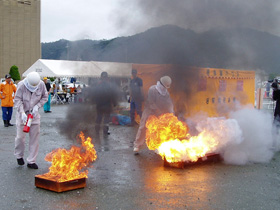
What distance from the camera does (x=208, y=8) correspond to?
22.0 feet

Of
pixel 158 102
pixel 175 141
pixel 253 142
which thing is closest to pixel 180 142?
pixel 175 141

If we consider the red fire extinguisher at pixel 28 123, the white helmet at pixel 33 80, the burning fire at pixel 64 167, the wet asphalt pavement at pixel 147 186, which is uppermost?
the white helmet at pixel 33 80

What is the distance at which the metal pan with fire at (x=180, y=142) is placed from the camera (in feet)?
21.9

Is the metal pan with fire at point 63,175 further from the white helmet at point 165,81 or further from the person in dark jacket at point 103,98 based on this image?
the person in dark jacket at point 103,98

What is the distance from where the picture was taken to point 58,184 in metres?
4.97

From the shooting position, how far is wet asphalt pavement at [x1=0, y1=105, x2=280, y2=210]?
184 inches

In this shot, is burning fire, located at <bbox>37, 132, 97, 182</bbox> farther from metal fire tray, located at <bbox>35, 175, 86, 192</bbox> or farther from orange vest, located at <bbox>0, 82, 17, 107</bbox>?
orange vest, located at <bbox>0, 82, 17, 107</bbox>

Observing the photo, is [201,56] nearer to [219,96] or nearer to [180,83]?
[180,83]

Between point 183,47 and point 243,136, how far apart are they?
2.44 meters

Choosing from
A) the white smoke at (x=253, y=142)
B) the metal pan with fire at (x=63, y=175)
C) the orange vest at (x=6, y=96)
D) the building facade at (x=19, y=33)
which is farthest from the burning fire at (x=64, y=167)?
the building facade at (x=19, y=33)

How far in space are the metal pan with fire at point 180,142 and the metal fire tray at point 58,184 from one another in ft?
6.80

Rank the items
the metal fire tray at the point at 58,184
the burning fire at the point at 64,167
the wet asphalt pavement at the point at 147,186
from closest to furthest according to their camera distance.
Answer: the wet asphalt pavement at the point at 147,186, the metal fire tray at the point at 58,184, the burning fire at the point at 64,167

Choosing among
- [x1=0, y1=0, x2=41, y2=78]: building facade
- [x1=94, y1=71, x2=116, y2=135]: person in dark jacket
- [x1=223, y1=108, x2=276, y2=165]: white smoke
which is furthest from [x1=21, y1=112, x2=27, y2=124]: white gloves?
[x1=0, y1=0, x2=41, y2=78]: building facade

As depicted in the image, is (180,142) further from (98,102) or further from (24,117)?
(98,102)
